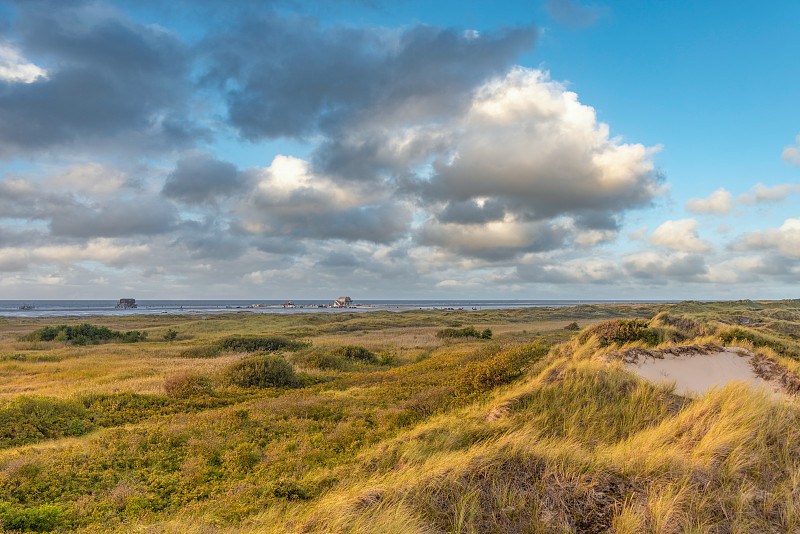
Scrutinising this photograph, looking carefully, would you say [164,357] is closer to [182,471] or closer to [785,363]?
[182,471]

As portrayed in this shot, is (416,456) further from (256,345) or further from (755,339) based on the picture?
(256,345)

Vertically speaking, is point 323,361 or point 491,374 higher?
point 491,374

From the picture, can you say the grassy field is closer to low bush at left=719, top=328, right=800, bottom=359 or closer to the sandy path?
the sandy path

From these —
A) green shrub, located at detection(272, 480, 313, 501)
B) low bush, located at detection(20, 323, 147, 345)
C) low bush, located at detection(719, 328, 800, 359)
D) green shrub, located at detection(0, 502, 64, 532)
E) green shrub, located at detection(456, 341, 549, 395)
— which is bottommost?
low bush, located at detection(20, 323, 147, 345)

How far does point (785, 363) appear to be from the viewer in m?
13.7

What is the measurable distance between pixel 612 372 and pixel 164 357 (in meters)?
26.7

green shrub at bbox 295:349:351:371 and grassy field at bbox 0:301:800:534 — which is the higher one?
grassy field at bbox 0:301:800:534

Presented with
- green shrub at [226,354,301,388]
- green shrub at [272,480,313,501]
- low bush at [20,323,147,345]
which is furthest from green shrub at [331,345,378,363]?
low bush at [20,323,147,345]

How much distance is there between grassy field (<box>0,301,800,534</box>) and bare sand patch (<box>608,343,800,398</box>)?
1.24 meters

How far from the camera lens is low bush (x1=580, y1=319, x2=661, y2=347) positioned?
58.6 feet

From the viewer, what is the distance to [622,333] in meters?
18.2

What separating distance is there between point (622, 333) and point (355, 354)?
14181 mm

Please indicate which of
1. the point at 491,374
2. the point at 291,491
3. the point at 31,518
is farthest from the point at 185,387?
the point at 491,374

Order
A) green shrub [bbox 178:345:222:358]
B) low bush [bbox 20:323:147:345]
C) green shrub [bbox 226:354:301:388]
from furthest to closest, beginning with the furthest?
low bush [bbox 20:323:147:345]
green shrub [bbox 178:345:222:358]
green shrub [bbox 226:354:301:388]
